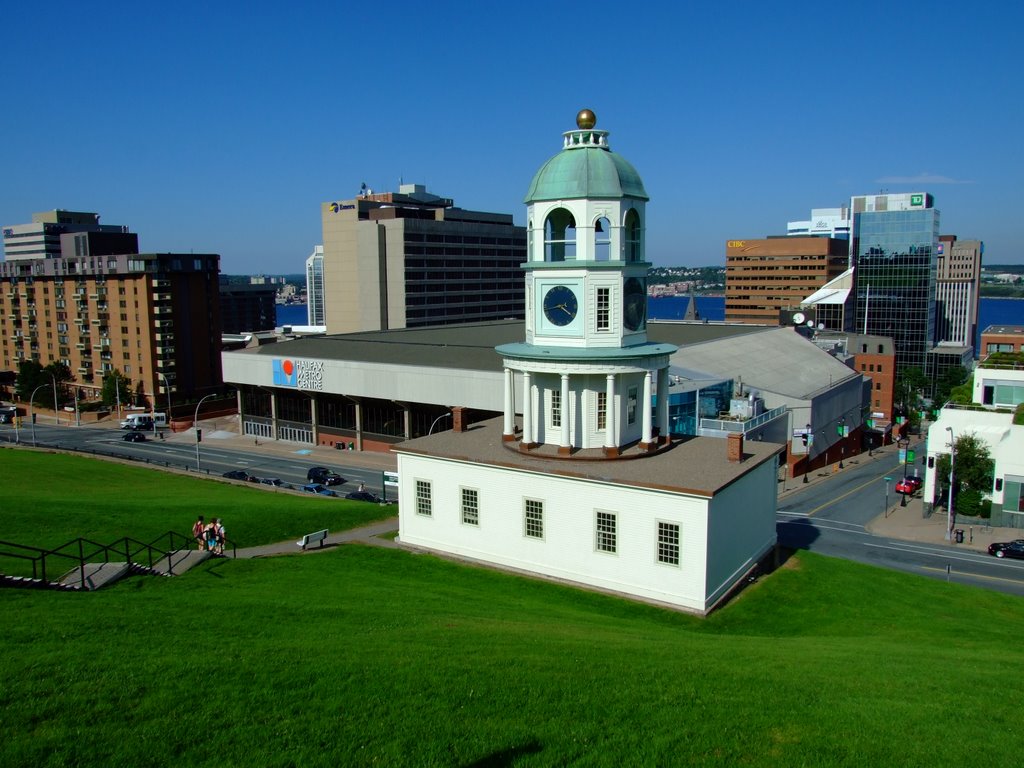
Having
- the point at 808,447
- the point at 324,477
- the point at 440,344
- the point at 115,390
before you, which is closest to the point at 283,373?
the point at 440,344

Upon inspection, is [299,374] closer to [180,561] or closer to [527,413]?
[527,413]

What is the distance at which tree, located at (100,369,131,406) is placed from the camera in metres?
120

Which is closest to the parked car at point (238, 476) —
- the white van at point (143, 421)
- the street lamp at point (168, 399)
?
the street lamp at point (168, 399)

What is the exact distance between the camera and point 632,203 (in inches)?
1390

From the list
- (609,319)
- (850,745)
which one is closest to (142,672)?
(850,745)

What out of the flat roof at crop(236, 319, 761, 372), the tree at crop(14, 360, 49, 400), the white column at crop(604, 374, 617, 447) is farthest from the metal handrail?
the tree at crop(14, 360, 49, 400)

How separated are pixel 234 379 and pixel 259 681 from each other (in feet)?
297

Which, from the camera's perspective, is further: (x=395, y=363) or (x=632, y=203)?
(x=395, y=363)

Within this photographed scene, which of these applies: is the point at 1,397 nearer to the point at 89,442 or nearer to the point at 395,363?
the point at 89,442

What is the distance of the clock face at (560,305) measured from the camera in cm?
3497

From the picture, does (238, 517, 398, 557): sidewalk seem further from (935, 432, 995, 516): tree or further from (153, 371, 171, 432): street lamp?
(153, 371, 171, 432): street lamp

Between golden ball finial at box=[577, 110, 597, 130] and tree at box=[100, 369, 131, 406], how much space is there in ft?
347

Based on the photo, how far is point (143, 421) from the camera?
110500 mm

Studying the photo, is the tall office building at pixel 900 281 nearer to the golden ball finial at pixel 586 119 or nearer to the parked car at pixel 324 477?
the parked car at pixel 324 477
